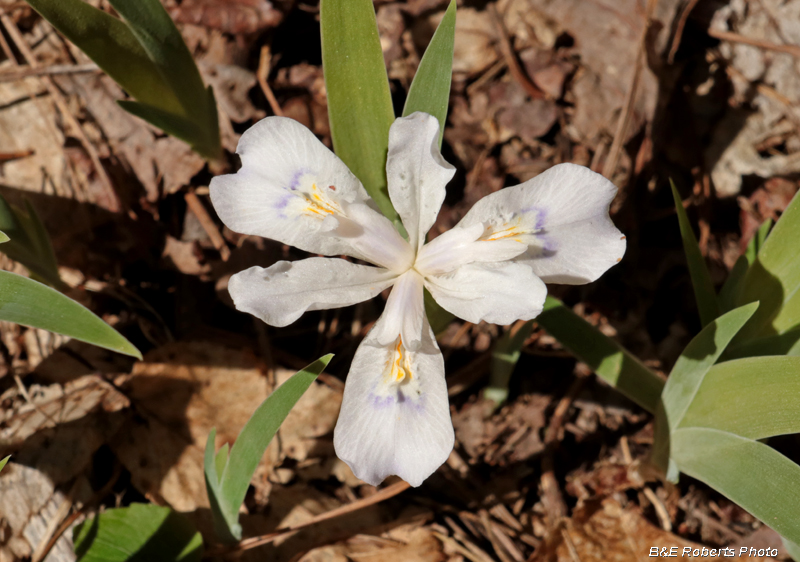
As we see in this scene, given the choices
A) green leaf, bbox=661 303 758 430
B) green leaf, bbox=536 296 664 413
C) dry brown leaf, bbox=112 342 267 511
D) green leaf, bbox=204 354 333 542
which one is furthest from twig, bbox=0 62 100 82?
green leaf, bbox=661 303 758 430

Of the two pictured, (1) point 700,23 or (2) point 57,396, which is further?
(1) point 700,23

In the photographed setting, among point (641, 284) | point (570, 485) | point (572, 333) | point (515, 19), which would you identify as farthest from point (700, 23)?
point (570, 485)

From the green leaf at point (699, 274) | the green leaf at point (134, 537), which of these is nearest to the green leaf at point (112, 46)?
the green leaf at point (134, 537)

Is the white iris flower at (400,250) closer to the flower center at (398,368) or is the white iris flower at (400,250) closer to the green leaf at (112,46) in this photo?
the flower center at (398,368)

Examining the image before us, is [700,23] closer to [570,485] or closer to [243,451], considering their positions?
[570,485]

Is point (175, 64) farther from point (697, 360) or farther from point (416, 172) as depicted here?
point (697, 360)

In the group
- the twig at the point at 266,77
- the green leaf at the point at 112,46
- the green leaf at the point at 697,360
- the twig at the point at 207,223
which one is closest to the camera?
the green leaf at the point at 697,360

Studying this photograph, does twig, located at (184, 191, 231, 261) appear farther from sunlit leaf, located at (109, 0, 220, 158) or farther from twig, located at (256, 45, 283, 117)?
twig, located at (256, 45, 283, 117)

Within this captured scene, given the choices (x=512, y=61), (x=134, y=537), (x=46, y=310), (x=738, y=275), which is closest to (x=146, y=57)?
(x=46, y=310)
